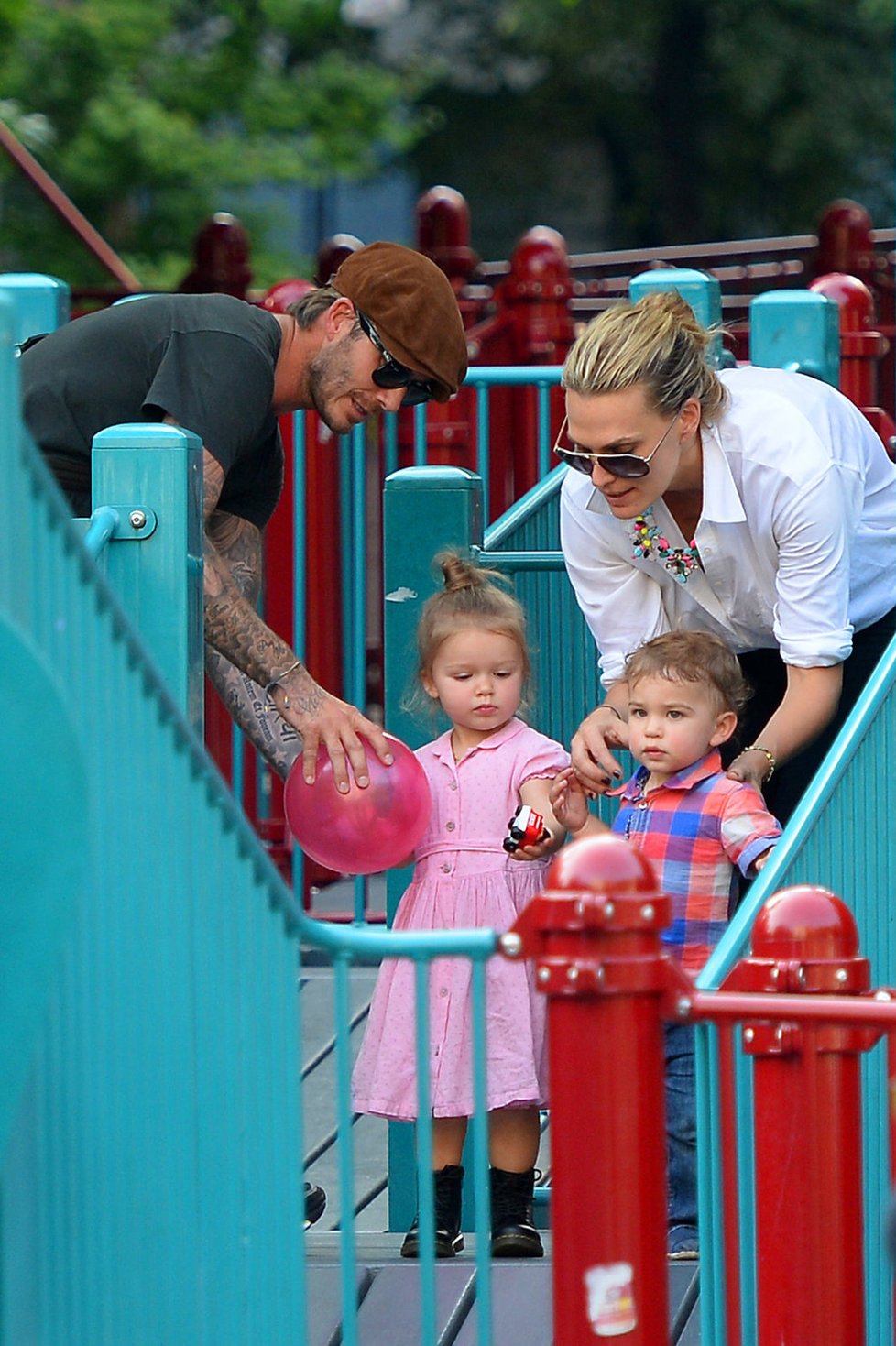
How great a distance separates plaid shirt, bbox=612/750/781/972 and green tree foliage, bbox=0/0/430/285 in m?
14.1

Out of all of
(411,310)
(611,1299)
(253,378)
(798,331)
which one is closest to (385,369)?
(411,310)

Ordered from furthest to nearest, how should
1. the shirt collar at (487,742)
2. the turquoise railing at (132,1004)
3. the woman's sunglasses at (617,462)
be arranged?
the shirt collar at (487,742), the woman's sunglasses at (617,462), the turquoise railing at (132,1004)

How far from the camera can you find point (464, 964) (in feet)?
12.9

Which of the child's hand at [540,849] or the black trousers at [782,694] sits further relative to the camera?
the black trousers at [782,694]

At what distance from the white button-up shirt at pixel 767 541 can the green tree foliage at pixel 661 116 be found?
17.1 metres

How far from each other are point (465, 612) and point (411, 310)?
1.98 ft

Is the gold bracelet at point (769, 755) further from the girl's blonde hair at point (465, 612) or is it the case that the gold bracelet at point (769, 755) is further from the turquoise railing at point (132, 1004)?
the turquoise railing at point (132, 1004)

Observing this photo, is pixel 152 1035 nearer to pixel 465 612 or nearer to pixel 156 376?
pixel 465 612

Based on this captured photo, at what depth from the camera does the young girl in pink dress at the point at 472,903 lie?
3.87 meters

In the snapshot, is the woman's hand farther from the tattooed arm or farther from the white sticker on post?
the white sticker on post

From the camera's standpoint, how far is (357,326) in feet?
13.7

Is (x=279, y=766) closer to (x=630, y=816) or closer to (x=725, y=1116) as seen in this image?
(x=630, y=816)

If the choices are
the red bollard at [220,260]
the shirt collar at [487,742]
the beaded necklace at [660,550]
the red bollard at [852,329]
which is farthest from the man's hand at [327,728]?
the red bollard at [220,260]

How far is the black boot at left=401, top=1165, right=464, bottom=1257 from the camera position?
384cm
